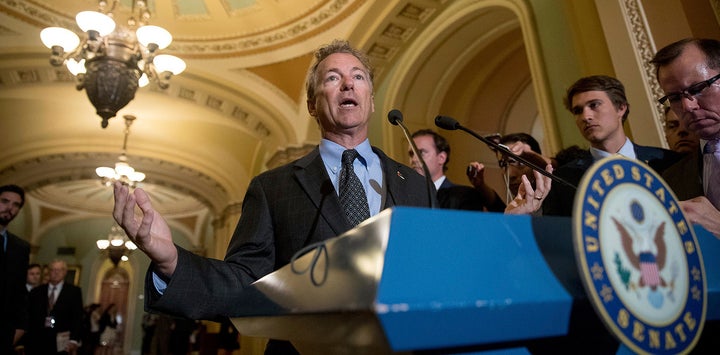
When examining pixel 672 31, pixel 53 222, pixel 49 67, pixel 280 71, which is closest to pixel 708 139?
pixel 672 31

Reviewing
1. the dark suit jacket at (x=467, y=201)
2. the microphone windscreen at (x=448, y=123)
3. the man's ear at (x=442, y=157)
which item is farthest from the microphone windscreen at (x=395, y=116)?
the man's ear at (x=442, y=157)

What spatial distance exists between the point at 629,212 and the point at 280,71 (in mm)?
6670

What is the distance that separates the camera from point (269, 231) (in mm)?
1112

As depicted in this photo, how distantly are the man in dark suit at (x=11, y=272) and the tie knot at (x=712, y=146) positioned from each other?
342cm

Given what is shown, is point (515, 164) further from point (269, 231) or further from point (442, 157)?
point (269, 231)

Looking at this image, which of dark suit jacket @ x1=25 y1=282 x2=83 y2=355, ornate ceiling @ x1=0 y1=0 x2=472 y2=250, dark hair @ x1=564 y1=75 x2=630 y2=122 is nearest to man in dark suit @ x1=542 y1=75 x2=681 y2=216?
dark hair @ x1=564 y1=75 x2=630 y2=122

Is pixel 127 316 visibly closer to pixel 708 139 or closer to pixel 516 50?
pixel 516 50

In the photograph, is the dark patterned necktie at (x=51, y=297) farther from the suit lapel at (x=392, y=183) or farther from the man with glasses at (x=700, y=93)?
the man with glasses at (x=700, y=93)

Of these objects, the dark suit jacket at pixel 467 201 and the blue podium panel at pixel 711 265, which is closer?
the blue podium panel at pixel 711 265

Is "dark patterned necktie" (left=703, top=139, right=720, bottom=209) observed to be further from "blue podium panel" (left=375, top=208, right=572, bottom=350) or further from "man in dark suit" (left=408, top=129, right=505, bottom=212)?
"man in dark suit" (left=408, top=129, right=505, bottom=212)

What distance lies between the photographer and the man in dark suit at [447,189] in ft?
7.75

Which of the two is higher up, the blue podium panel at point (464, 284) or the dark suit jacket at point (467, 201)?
the dark suit jacket at point (467, 201)

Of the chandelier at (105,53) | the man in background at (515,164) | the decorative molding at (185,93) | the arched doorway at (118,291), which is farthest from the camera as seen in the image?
the arched doorway at (118,291)

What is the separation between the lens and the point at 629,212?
53 centimetres
